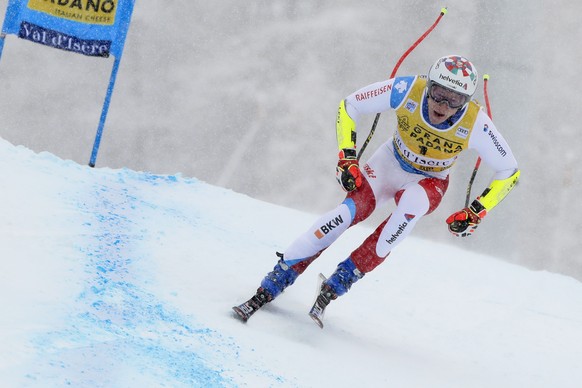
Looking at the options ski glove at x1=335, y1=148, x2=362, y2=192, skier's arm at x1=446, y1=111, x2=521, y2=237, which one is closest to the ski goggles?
skier's arm at x1=446, y1=111, x2=521, y2=237

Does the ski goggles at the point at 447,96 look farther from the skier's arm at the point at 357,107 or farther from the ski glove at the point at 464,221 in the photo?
the ski glove at the point at 464,221

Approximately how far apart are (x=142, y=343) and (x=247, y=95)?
1531cm

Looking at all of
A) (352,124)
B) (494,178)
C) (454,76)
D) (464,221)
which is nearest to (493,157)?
(494,178)

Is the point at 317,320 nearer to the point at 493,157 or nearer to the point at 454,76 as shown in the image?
the point at 493,157

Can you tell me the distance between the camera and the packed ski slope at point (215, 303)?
341 centimetres

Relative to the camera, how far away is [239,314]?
4516 millimetres

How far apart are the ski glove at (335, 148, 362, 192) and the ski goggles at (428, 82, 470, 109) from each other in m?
0.57

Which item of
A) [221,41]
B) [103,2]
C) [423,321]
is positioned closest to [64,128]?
[221,41]

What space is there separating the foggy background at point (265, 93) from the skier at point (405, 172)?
12607 mm

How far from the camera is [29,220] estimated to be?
4855mm

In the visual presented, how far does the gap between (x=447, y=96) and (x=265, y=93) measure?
46.6 feet

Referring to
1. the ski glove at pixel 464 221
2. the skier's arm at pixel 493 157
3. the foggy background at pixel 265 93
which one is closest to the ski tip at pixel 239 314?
the ski glove at pixel 464 221

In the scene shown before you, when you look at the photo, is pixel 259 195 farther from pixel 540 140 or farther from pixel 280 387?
pixel 280 387

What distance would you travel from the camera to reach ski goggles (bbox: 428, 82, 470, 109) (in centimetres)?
460
